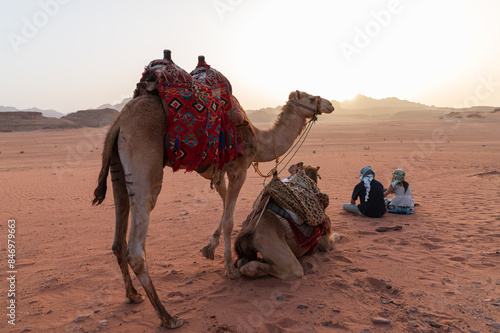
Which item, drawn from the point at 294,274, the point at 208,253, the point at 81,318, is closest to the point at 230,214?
the point at 208,253

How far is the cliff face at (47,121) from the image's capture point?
6675cm

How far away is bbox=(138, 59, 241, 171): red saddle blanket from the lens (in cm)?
386

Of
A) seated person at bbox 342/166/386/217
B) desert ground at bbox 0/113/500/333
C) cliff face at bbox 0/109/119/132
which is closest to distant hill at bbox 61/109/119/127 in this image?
cliff face at bbox 0/109/119/132

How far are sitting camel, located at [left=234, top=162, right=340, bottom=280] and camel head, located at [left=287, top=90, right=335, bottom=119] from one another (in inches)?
75.2

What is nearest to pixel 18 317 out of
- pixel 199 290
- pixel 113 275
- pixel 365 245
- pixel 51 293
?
pixel 51 293

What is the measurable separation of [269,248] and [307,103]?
263 cm

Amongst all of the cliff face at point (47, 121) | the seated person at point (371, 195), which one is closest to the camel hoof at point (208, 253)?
the seated person at point (371, 195)

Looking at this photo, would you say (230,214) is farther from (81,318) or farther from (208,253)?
(81,318)

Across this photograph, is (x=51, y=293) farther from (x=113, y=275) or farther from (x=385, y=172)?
(x=385, y=172)

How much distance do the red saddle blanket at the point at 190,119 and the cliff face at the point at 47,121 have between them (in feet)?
186

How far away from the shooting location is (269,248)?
173 inches

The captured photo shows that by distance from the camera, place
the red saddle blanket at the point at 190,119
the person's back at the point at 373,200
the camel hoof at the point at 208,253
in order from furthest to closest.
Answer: the person's back at the point at 373,200 < the camel hoof at the point at 208,253 < the red saddle blanket at the point at 190,119

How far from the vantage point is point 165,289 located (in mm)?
4555

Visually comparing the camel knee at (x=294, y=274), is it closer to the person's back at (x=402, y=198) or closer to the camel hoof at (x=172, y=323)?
the camel hoof at (x=172, y=323)
